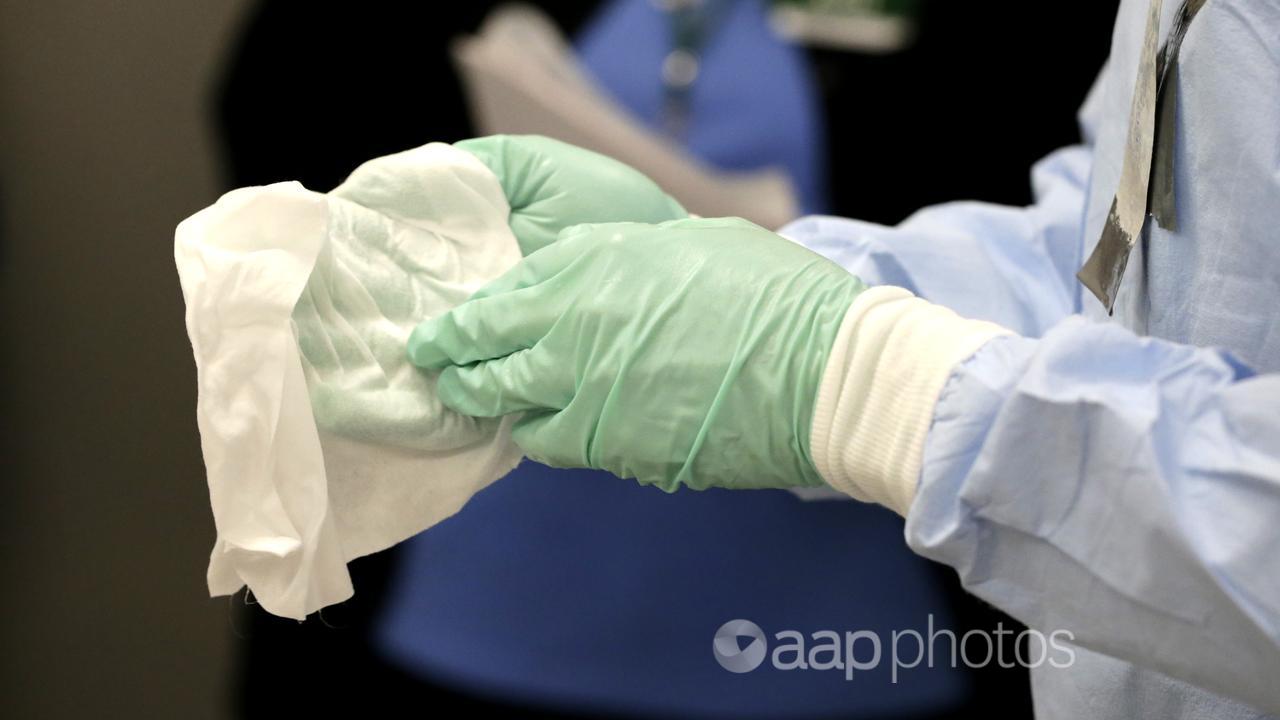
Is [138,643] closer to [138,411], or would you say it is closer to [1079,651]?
[138,411]

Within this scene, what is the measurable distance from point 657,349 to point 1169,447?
0.90 ft

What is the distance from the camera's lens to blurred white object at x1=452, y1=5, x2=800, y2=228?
1.35 metres

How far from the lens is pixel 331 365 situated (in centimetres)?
67

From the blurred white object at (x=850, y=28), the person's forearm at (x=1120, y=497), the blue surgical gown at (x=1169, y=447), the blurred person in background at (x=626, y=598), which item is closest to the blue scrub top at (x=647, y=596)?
the blurred person in background at (x=626, y=598)

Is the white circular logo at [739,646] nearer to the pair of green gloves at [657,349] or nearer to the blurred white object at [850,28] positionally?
the pair of green gloves at [657,349]

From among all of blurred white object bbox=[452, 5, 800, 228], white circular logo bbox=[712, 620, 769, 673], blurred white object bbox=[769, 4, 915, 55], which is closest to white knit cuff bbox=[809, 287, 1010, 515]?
white circular logo bbox=[712, 620, 769, 673]

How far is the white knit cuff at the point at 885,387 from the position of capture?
23.6 inches

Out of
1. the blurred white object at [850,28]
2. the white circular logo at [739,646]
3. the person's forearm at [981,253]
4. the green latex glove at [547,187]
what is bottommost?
the white circular logo at [739,646]

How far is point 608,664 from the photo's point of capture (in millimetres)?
1144

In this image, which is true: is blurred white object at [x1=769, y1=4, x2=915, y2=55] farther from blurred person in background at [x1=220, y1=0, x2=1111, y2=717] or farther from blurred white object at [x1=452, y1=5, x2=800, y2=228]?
blurred person in background at [x1=220, y1=0, x2=1111, y2=717]

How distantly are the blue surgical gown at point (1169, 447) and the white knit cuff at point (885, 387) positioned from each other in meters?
0.01

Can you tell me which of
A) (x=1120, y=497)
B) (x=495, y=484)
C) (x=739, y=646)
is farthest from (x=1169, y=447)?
(x=495, y=484)

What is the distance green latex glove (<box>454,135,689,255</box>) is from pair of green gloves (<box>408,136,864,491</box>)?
46 millimetres

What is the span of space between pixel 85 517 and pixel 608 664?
730 mm
